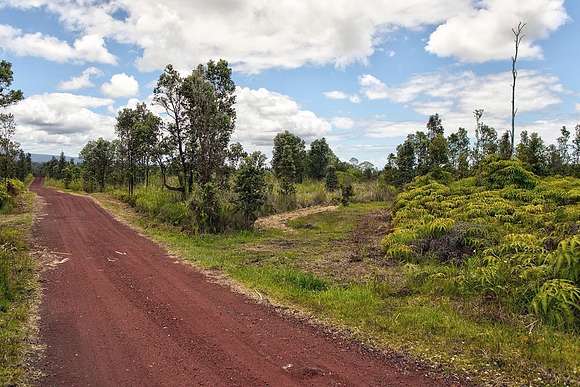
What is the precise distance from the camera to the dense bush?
7.12 metres

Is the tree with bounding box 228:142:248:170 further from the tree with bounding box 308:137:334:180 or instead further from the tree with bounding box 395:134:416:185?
the tree with bounding box 308:137:334:180

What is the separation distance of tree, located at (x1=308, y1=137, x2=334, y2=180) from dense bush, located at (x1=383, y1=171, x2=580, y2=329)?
118 feet

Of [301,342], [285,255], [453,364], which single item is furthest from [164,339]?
[285,255]

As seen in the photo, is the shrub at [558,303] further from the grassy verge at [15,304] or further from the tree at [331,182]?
the tree at [331,182]

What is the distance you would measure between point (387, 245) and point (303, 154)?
145 feet

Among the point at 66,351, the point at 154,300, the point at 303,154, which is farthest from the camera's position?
the point at 303,154

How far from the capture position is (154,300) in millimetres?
8250

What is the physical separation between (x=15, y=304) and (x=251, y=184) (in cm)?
1058

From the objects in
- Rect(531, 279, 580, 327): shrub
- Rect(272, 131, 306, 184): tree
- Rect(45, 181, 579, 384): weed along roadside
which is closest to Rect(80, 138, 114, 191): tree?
Rect(272, 131, 306, 184): tree

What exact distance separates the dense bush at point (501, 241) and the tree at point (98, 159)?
36.4 meters

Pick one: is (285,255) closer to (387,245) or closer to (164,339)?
(387,245)

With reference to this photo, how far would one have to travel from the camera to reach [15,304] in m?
7.76

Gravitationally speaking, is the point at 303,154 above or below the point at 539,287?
above

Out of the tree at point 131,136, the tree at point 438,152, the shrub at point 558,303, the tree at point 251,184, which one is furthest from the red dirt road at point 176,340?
the tree at point 438,152
